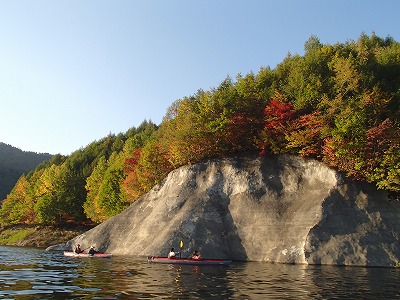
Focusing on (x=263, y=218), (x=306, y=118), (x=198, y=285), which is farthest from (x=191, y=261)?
(x=306, y=118)

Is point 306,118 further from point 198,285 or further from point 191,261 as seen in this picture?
point 198,285

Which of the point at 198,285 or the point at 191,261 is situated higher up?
the point at 191,261

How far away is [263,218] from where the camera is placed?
45.0m

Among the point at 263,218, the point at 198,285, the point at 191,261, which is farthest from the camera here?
the point at 263,218

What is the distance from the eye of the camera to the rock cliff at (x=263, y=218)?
3978 cm

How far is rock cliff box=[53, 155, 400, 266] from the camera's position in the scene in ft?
131

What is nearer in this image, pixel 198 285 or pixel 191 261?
pixel 198 285

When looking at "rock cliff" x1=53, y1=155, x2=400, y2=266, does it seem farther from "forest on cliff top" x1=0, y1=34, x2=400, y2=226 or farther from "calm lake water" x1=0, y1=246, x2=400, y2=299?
"calm lake water" x1=0, y1=246, x2=400, y2=299

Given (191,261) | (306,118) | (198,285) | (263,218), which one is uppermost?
(306,118)

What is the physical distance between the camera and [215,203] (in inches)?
1917

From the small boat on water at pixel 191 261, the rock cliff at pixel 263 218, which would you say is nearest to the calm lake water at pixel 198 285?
the small boat on water at pixel 191 261

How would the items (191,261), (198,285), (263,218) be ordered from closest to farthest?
(198,285)
(191,261)
(263,218)

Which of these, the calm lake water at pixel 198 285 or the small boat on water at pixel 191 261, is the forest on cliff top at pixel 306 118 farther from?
the small boat on water at pixel 191 261

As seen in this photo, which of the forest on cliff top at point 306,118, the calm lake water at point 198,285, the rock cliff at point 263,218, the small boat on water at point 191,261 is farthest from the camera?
the forest on cliff top at point 306,118
